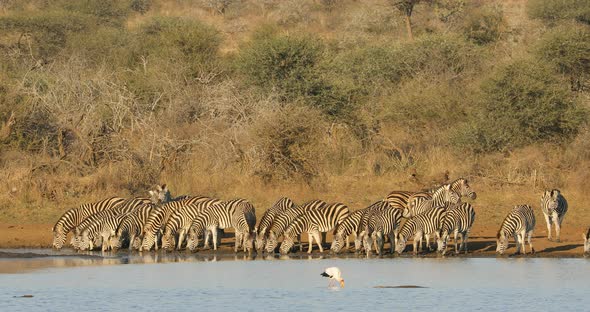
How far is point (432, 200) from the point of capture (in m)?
17.3

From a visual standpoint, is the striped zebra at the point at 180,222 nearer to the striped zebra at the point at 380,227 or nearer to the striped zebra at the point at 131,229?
the striped zebra at the point at 131,229

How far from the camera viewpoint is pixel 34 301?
40.5 feet

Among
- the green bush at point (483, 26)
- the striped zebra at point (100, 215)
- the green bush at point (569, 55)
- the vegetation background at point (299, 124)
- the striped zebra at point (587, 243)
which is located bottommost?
the striped zebra at point (587, 243)

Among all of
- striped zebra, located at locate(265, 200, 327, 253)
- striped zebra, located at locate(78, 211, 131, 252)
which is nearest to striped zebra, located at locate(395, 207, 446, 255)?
striped zebra, located at locate(265, 200, 327, 253)

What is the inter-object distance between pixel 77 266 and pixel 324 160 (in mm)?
7664

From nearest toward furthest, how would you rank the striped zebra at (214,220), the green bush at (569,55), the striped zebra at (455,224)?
the striped zebra at (455,224), the striped zebra at (214,220), the green bush at (569,55)

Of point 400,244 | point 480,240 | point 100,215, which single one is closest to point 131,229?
point 100,215

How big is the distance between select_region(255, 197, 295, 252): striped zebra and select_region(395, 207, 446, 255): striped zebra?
1958mm

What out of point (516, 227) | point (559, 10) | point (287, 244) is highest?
point (559, 10)

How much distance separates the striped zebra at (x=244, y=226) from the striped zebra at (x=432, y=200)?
2455 millimetres

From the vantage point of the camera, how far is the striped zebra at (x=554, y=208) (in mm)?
16750

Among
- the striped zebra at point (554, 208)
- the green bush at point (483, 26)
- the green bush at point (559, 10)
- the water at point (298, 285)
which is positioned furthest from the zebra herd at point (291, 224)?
the green bush at point (559, 10)

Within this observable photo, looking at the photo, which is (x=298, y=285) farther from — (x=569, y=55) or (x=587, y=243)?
(x=569, y=55)

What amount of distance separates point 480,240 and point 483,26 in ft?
73.5
